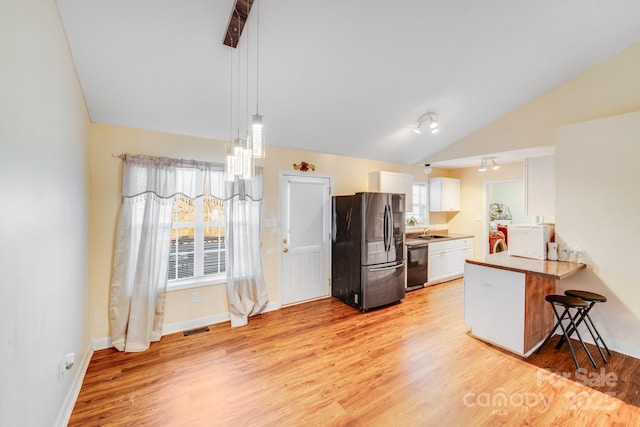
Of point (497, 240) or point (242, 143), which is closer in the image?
point (242, 143)

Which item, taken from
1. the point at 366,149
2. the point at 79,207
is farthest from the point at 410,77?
the point at 79,207

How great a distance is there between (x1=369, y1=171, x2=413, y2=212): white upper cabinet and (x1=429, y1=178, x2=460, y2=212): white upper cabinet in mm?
999

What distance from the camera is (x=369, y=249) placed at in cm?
375

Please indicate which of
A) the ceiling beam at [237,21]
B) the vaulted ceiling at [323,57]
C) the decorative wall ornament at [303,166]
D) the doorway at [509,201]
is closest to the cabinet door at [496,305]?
the vaulted ceiling at [323,57]

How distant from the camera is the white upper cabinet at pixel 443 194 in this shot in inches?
219

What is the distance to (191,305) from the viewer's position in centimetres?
321

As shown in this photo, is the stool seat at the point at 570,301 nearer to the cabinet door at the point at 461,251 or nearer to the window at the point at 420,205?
the cabinet door at the point at 461,251

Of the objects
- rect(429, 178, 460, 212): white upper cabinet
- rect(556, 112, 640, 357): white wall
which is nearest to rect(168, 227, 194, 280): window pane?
rect(556, 112, 640, 357): white wall

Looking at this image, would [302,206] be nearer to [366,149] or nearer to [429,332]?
[366,149]

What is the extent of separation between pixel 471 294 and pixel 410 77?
252cm

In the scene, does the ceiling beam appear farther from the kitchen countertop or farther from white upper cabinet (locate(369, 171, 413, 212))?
the kitchen countertop

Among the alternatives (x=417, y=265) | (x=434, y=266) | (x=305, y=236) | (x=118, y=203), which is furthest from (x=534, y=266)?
(x=118, y=203)

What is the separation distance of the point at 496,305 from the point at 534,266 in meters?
0.55

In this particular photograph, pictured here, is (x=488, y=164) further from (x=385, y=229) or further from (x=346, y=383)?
(x=346, y=383)
